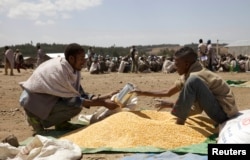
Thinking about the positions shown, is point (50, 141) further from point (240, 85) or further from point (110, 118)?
point (240, 85)

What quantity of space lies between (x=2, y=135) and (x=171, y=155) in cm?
227

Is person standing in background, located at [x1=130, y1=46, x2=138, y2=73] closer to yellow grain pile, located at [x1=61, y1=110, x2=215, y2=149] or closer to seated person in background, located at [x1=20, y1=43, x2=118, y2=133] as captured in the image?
seated person in background, located at [x1=20, y1=43, x2=118, y2=133]

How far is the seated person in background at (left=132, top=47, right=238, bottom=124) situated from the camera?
4043mm

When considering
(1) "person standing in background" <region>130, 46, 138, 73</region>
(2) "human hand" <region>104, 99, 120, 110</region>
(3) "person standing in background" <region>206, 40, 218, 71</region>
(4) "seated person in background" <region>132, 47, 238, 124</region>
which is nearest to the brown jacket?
(4) "seated person in background" <region>132, 47, 238, 124</region>

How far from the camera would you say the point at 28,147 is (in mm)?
3605

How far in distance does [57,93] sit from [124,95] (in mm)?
758

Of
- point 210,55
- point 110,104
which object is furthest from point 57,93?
point 210,55

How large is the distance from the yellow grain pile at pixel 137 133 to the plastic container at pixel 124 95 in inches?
13.3

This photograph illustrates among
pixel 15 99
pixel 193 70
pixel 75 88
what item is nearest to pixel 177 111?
pixel 193 70

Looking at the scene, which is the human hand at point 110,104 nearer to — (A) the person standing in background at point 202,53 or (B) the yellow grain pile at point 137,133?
(B) the yellow grain pile at point 137,133

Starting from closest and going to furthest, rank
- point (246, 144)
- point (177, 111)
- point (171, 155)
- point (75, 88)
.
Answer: point (246, 144), point (171, 155), point (177, 111), point (75, 88)

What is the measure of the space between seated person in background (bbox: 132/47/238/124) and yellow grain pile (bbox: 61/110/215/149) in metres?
0.18

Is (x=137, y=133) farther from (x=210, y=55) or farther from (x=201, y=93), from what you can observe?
(x=210, y=55)

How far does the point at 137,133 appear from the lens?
4.07 metres
